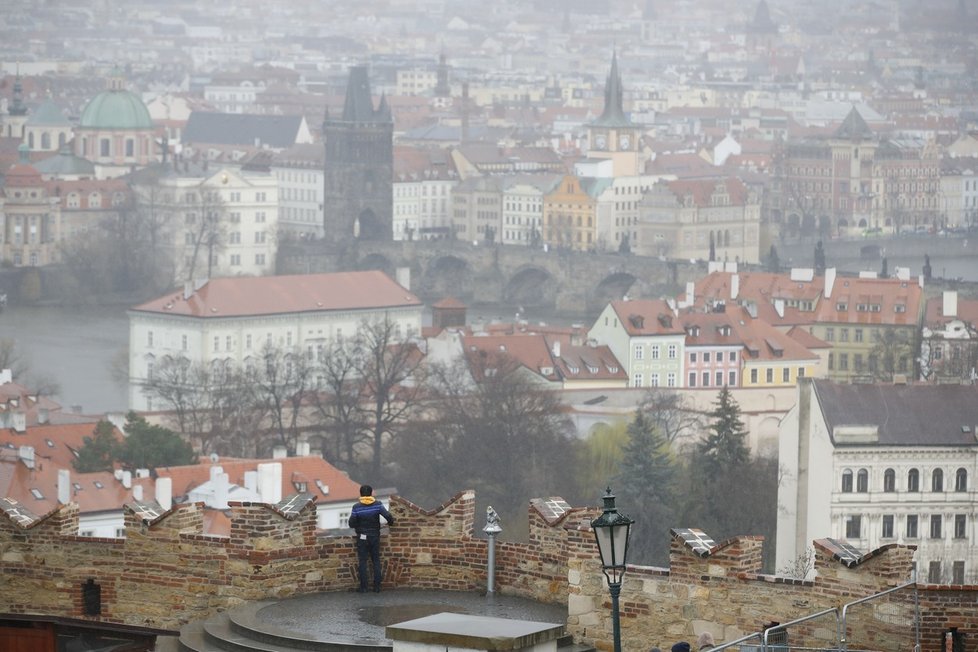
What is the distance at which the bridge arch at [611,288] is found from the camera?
6600cm

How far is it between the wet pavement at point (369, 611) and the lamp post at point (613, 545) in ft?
1.07

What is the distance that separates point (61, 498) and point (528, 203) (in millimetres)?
52591

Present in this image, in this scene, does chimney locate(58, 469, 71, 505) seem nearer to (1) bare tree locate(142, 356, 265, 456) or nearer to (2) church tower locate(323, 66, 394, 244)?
(1) bare tree locate(142, 356, 265, 456)

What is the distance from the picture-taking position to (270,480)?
29.6 m

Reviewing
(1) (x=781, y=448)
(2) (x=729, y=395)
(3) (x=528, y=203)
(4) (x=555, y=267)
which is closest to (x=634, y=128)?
(3) (x=528, y=203)

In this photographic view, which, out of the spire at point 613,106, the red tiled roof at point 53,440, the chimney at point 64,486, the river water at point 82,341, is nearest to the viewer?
the chimney at point 64,486

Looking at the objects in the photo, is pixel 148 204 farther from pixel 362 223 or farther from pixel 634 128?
pixel 634 128

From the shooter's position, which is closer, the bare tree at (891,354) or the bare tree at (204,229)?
the bare tree at (891,354)

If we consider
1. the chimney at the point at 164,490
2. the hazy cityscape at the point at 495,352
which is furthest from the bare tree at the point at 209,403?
the chimney at the point at 164,490

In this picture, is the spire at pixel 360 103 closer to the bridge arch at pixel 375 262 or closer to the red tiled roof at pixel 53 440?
the bridge arch at pixel 375 262

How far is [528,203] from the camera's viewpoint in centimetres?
8081

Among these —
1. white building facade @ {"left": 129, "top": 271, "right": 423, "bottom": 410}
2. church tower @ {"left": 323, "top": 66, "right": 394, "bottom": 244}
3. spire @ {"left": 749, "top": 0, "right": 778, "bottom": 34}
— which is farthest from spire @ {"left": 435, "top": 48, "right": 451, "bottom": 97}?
white building facade @ {"left": 129, "top": 271, "right": 423, "bottom": 410}

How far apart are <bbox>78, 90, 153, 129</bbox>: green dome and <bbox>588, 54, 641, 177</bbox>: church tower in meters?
13.1

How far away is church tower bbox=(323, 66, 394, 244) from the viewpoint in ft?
250
